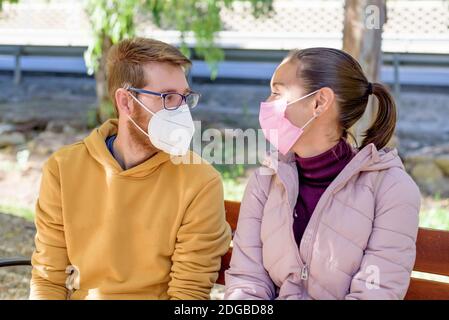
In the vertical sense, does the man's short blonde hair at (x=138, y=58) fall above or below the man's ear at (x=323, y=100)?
above

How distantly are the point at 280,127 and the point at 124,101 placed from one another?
670mm

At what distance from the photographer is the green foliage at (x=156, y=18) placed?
7.16 m

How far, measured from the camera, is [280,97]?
9.59 feet

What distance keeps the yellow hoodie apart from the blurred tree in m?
4.06

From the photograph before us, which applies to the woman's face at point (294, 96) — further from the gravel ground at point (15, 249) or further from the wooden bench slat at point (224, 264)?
the gravel ground at point (15, 249)

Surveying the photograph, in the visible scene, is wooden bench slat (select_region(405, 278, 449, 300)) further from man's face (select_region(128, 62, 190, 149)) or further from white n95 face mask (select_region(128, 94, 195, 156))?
man's face (select_region(128, 62, 190, 149))

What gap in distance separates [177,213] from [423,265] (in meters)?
0.96

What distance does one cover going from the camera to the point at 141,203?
3.11 metres

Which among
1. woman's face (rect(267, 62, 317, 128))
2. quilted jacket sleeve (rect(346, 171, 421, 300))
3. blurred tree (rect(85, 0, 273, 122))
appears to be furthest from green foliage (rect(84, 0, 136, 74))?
quilted jacket sleeve (rect(346, 171, 421, 300))

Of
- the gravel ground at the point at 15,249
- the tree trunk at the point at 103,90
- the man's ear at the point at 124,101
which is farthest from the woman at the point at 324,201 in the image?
the tree trunk at the point at 103,90

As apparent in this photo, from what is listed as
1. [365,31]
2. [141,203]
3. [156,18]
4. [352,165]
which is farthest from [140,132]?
[156,18]

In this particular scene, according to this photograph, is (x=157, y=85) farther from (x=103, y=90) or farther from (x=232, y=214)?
(x=103, y=90)

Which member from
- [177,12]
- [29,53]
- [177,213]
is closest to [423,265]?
[177,213]
